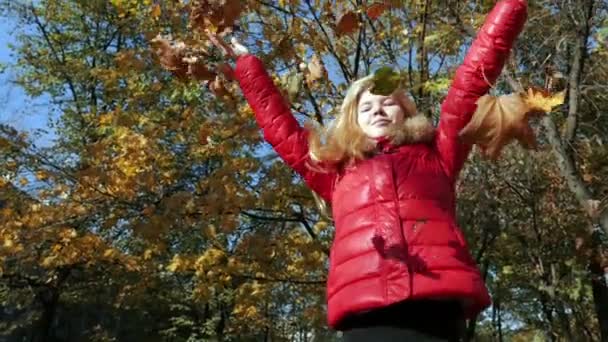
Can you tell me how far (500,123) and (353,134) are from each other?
2.10 ft

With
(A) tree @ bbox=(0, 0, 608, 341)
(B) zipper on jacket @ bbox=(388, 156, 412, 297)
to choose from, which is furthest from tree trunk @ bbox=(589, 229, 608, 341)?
(B) zipper on jacket @ bbox=(388, 156, 412, 297)

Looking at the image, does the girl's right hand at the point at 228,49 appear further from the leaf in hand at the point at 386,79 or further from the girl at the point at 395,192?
the leaf in hand at the point at 386,79

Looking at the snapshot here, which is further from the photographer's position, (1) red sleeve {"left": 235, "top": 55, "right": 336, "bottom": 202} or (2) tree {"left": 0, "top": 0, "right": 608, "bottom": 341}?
(2) tree {"left": 0, "top": 0, "right": 608, "bottom": 341}

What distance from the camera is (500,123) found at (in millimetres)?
2062

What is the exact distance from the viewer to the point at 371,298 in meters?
2.06

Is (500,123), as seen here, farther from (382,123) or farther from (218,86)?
(218,86)

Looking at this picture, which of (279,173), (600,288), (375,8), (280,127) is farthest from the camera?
(600,288)

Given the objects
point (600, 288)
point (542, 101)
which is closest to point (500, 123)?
point (542, 101)

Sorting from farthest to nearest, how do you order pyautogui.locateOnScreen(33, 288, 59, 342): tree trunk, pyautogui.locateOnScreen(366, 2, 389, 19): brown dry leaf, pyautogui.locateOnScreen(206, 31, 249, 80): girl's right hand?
1. pyautogui.locateOnScreen(33, 288, 59, 342): tree trunk
2. pyautogui.locateOnScreen(366, 2, 389, 19): brown dry leaf
3. pyautogui.locateOnScreen(206, 31, 249, 80): girl's right hand

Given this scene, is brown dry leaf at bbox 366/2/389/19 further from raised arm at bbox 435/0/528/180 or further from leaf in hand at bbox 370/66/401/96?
leaf in hand at bbox 370/66/401/96

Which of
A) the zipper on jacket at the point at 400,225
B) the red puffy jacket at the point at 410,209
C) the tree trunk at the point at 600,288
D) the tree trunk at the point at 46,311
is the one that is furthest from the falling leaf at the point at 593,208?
the tree trunk at the point at 46,311

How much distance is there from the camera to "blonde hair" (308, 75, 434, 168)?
97.2 inches

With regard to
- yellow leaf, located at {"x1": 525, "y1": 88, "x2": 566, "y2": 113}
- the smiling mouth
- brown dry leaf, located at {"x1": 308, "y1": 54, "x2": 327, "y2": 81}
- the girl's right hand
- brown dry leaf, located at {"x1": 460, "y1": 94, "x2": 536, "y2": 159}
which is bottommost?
brown dry leaf, located at {"x1": 460, "y1": 94, "x2": 536, "y2": 159}

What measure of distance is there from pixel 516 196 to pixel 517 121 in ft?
23.8
